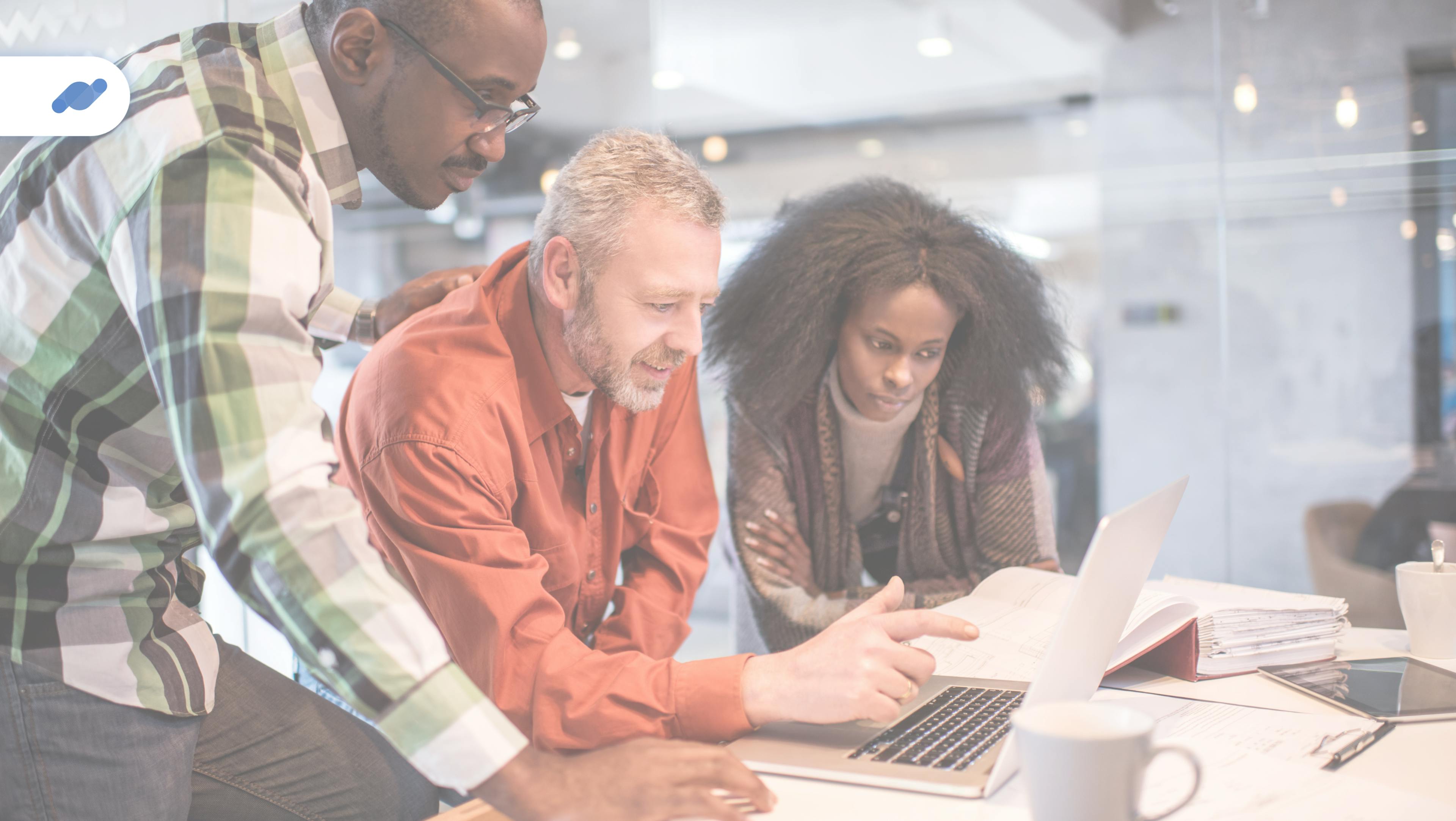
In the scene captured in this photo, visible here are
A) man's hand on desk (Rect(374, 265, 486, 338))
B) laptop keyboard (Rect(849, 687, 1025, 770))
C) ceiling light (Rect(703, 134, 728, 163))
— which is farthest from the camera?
ceiling light (Rect(703, 134, 728, 163))

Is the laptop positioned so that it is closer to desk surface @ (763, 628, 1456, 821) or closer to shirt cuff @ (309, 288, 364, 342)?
desk surface @ (763, 628, 1456, 821)

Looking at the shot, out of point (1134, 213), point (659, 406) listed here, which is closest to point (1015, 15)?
point (1134, 213)

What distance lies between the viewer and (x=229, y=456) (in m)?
0.78

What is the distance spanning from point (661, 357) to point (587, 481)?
0.21m

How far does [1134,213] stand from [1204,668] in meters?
3.20

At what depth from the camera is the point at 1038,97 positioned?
4.27 meters

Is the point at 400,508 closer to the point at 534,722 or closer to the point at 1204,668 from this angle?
the point at 534,722

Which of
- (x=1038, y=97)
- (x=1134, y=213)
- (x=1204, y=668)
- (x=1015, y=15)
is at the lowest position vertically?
(x=1204, y=668)

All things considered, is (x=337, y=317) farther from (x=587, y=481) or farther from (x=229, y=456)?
(x=229, y=456)

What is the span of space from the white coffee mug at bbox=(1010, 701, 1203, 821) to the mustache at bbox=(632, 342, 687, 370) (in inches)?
32.5

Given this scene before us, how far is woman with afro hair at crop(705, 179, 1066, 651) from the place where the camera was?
186 cm

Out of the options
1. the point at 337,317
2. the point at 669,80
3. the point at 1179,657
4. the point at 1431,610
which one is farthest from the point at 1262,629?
the point at 669,80

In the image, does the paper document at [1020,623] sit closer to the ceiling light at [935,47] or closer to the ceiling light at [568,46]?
the ceiling light at [568,46]

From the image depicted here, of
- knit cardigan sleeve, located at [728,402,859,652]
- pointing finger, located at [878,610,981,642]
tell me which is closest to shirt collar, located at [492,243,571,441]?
knit cardigan sleeve, located at [728,402,859,652]
